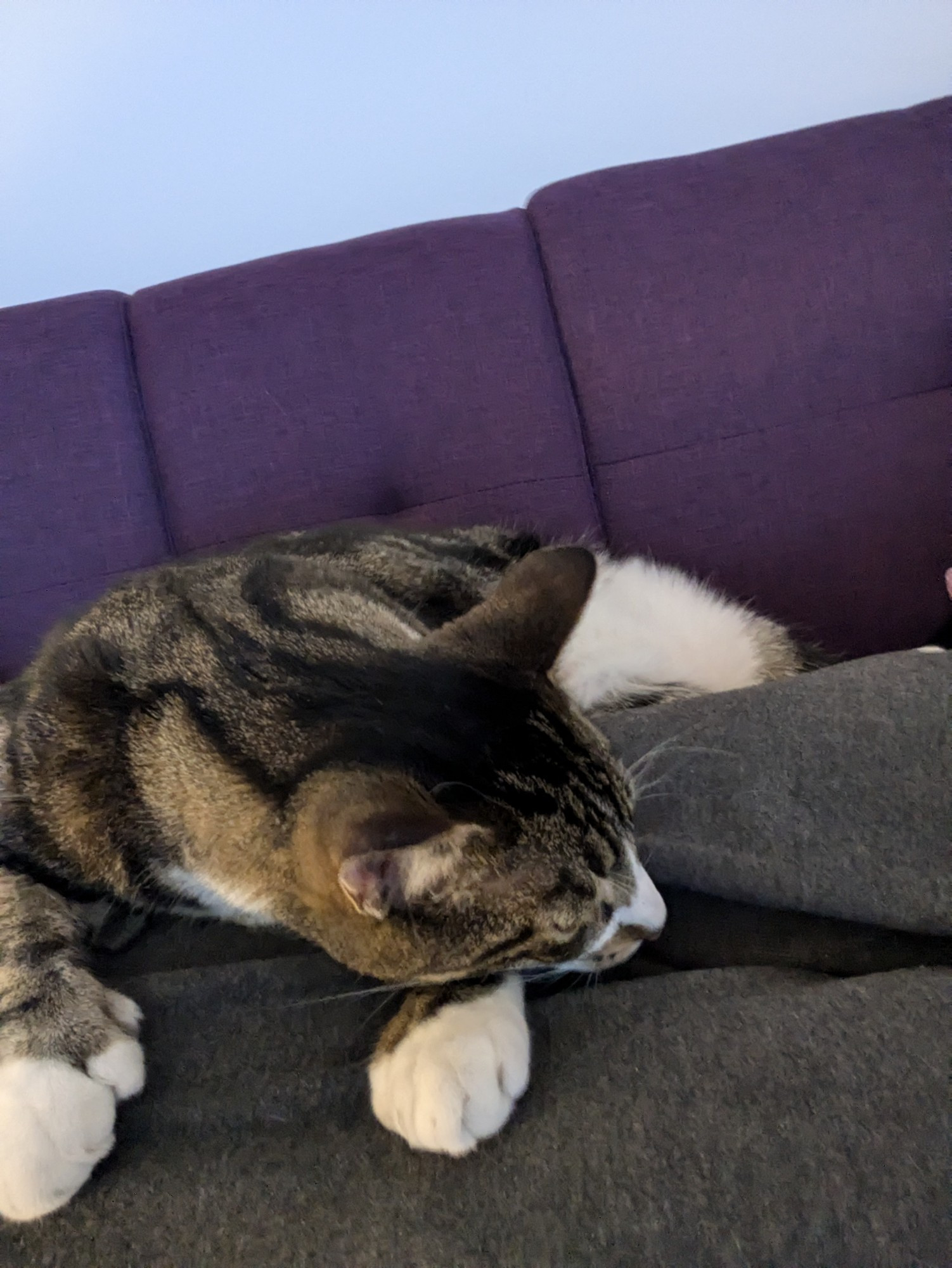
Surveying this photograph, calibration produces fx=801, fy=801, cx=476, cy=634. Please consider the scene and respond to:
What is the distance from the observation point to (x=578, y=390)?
1426 millimetres

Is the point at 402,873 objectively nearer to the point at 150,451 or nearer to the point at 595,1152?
the point at 595,1152

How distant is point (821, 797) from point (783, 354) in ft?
2.85

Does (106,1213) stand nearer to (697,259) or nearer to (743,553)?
(743,553)

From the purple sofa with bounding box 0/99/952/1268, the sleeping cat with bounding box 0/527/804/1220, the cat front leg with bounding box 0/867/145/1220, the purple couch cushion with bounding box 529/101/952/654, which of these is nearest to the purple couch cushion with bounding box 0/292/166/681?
the purple sofa with bounding box 0/99/952/1268

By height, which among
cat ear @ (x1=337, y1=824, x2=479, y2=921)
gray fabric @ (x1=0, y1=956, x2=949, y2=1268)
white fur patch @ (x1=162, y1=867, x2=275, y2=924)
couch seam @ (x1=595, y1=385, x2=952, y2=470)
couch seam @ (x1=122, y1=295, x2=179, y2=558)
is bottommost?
gray fabric @ (x1=0, y1=956, x2=949, y2=1268)

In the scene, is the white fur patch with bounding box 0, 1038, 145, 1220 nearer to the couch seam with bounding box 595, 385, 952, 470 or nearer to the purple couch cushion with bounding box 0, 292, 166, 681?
the purple couch cushion with bounding box 0, 292, 166, 681

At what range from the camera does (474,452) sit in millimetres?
1415

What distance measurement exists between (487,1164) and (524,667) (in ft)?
1.40

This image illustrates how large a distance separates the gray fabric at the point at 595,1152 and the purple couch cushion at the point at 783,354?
86 centimetres

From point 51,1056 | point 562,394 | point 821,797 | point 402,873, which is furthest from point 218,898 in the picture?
point 562,394

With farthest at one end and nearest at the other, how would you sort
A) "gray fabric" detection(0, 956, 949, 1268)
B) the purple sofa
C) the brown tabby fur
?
1. the purple sofa
2. the brown tabby fur
3. "gray fabric" detection(0, 956, 949, 1268)

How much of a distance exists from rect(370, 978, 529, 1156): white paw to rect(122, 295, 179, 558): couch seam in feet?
3.30

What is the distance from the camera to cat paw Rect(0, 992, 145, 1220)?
2.07 feet

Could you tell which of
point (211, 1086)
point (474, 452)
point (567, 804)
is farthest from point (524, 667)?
point (474, 452)
